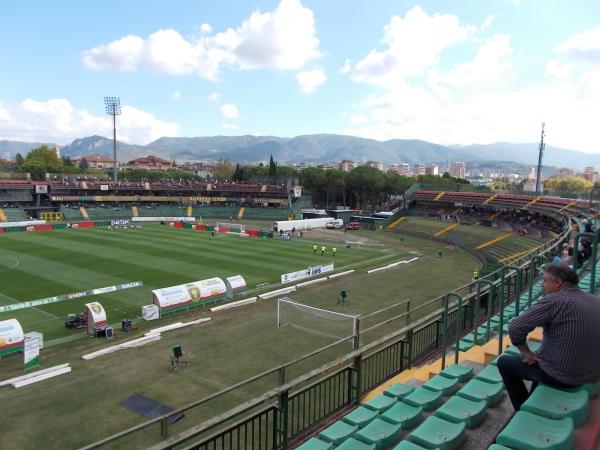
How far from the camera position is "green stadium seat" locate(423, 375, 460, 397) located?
643 cm

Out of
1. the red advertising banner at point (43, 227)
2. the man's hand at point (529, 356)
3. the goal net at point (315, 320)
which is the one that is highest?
the man's hand at point (529, 356)

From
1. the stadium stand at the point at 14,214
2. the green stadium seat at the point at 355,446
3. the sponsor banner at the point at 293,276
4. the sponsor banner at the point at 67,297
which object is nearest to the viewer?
the green stadium seat at the point at 355,446

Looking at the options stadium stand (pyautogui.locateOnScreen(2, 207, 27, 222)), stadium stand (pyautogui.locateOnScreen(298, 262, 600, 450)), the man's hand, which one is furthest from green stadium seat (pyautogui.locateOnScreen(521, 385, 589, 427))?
stadium stand (pyautogui.locateOnScreen(2, 207, 27, 222))

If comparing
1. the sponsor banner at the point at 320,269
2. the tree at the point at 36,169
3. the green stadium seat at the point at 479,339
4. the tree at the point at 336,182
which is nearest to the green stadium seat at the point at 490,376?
the green stadium seat at the point at 479,339

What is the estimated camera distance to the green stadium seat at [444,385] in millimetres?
6426

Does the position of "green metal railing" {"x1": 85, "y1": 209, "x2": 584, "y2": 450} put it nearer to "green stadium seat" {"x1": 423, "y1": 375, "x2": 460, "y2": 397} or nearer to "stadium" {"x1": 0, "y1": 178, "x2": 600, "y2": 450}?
"stadium" {"x1": 0, "y1": 178, "x2": 600, "y2": 450}

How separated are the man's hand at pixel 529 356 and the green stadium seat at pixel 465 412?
35.5 inches

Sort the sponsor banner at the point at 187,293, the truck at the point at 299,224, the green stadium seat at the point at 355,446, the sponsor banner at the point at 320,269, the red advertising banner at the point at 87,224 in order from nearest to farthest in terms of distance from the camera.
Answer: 1. the green stadium seat at the point at 355,446
2. the sponsor banner at the point at 187,293
3. the sponsor banner at the point at 320,269
4. the truck at the point at 299,224
5. the red advertising banner at the point at 87,224

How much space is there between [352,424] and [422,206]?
74.2 metres

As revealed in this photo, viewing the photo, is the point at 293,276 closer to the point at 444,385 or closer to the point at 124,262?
the point at 124,262

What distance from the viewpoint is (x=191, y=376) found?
55.8ft

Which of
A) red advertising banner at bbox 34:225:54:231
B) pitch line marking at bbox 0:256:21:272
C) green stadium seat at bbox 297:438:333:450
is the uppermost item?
green stadium seat at bbox 297:438:333:450

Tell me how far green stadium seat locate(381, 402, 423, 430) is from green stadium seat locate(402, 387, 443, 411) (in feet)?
0.30

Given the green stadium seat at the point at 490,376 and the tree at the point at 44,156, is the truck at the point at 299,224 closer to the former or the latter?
the green stadium seat at the point at 490,376
